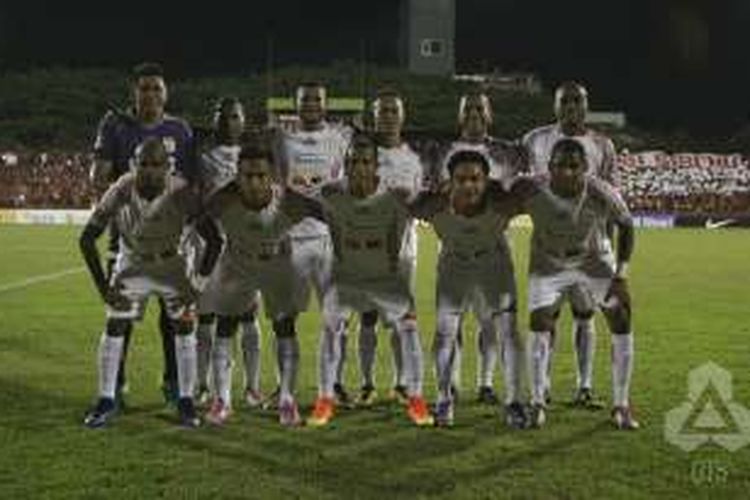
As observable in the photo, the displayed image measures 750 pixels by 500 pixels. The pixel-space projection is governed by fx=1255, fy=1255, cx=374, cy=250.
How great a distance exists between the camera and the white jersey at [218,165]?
9.94 meters

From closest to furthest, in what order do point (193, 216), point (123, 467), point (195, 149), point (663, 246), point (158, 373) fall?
point (123, 467) < point (193, 216) < point (195, 149) < point (158, 373) < point (663, 246)

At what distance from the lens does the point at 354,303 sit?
920 cm

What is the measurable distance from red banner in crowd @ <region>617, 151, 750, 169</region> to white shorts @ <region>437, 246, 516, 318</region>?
4154cm

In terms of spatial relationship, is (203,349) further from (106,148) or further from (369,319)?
(106,148)

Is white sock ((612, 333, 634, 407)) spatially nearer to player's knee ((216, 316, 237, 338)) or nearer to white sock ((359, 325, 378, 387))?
white sock ((359, 325, 378, 387))

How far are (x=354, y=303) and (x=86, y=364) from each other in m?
3.70

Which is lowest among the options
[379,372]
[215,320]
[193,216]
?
[379,372]

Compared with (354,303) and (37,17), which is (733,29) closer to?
(37,17)

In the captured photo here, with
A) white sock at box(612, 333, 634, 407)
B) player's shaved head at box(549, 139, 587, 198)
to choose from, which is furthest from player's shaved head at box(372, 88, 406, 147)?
white sock at box(612, 333, 634, 407)

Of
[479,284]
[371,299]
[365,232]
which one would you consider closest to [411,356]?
[371,299]

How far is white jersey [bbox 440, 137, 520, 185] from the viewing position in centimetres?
968

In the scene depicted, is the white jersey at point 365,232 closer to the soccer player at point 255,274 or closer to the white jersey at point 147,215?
the soccer player at point 255,274

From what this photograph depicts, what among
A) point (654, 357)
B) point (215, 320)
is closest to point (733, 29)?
point (654, 357)

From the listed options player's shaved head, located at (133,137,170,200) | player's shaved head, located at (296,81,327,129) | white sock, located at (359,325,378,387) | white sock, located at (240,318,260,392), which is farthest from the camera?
white sock, located at (359,325,378,387)
